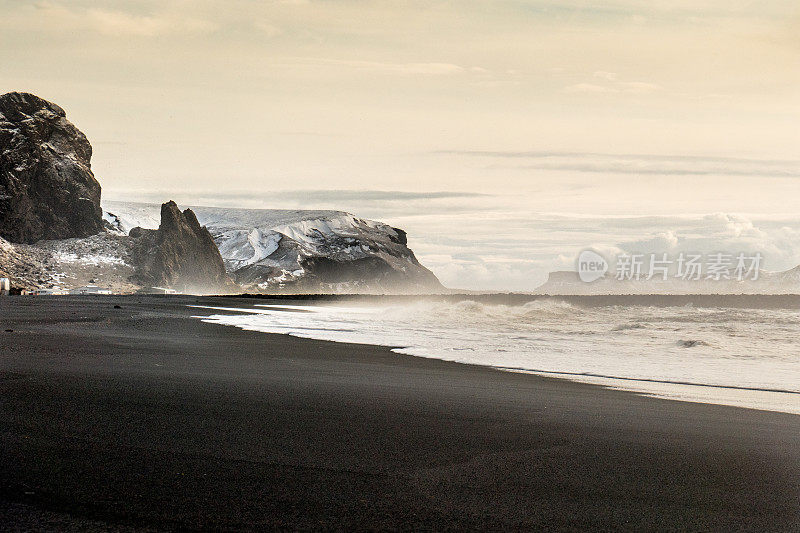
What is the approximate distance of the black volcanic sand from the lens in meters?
4.94

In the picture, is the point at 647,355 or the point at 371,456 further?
the point at 647,355

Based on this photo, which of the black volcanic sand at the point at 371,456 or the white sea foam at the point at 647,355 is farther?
the white sea foam at the point at 647,355

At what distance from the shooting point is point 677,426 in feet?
29.3

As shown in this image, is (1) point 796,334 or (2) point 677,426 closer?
(2) point 677,426

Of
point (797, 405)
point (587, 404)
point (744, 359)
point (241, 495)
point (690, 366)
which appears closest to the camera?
point (241, 495)

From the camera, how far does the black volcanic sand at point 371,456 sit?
4938mm

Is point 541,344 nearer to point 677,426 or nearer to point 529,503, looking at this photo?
point 677,426

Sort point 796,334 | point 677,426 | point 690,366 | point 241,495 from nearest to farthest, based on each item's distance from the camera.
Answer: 1. point 241,495
2. point 677,426
3. point 690,366
4. point 796,334

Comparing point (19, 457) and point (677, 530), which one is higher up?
point (677, 530)

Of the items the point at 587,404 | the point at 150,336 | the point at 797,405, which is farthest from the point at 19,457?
the point at 150,336

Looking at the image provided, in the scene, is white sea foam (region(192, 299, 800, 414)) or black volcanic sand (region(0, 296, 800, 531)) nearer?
black volcanic sand (region(0, 296, 800, 531))

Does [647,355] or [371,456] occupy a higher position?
[647,355]

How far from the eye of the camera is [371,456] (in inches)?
261

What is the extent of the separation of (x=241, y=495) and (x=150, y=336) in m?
19.4
